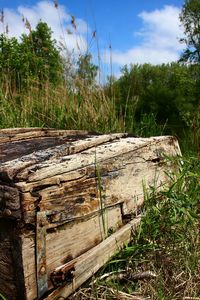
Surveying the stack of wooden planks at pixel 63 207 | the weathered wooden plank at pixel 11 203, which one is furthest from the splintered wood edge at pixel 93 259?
the weathered wooden plank at pixel 11 203

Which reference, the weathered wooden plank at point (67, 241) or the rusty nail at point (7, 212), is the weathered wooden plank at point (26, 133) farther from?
the rusty nail at point (7, 212)

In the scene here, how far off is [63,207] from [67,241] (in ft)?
0.54

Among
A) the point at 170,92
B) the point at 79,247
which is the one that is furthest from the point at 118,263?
the point at 170,92

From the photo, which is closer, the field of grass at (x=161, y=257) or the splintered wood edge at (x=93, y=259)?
the splintered wood edge at (x=93, y=259)

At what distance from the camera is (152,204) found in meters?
2.16

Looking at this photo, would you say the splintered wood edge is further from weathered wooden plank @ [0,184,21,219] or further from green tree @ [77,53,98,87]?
green tree @ [77,53,98,87]

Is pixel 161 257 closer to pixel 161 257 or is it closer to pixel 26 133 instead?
pixel 161 257

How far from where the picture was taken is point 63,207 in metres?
1.68

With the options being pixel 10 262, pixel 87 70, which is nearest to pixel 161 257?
pixel 10 262

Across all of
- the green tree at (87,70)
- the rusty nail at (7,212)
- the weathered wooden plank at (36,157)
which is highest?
the green tree at (87,70)

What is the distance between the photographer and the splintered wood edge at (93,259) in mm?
1709

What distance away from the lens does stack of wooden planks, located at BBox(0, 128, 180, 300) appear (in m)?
1.55

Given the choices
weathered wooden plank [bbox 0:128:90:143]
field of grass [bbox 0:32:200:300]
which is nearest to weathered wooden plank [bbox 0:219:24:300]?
field of grass [bbox 0:32:200:300]

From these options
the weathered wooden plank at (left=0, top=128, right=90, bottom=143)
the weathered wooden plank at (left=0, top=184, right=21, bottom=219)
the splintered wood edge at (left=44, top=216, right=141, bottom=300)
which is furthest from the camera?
the weathered wooden plank at (left=0, top=128, right=90, bottom=143)
